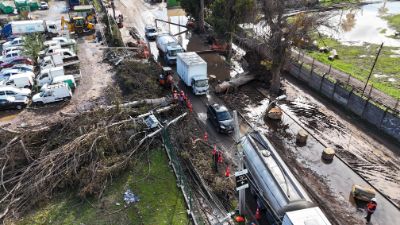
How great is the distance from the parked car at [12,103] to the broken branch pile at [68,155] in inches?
280

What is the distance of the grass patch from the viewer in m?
50.4

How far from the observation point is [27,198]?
1797 centimetres

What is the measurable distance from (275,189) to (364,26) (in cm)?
4862

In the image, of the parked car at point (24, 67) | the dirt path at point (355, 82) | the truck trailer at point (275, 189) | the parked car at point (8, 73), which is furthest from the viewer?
the parked car at point (24, 67)

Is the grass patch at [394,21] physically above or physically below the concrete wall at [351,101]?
above

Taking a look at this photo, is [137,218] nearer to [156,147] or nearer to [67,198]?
[67,198]

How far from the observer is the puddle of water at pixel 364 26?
147 ft

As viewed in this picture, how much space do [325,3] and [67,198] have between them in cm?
6922

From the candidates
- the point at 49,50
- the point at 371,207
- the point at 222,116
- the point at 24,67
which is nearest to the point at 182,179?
the point at 222,116

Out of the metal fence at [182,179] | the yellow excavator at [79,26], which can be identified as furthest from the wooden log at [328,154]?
the yellow excavator at [79,26]

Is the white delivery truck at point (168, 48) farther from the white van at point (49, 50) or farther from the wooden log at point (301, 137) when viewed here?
the wooden log at point (301, 137)

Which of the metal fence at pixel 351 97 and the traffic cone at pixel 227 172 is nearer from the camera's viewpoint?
the traffic cone at pixel 227 172

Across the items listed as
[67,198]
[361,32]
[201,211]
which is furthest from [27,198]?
[361,32]

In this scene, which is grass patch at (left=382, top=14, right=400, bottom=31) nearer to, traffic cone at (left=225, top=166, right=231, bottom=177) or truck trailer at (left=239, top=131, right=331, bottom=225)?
truck trailer at (left=239, top=131, right=331, bottom=225)
